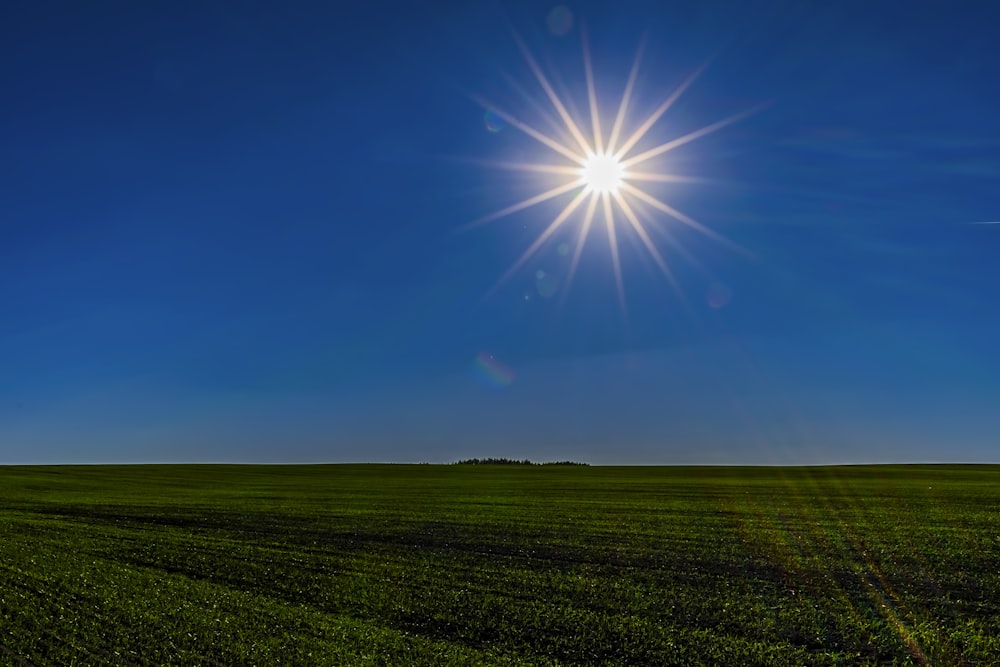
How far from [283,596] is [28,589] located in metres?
7.19

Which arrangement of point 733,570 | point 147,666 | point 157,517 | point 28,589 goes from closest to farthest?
point 147,666 < point 28,589 < point 733,570 < point 157,517

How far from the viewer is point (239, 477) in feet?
268

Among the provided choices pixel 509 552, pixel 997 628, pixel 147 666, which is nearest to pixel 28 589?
pixel 147 666

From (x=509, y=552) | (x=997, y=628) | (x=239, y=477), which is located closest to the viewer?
(x=997, y=628)

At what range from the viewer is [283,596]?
65.2ft

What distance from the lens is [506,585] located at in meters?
21.2

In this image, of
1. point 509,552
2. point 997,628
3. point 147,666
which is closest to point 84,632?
point 147,666

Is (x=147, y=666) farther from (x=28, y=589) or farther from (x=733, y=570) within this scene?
(x=733, y=570)

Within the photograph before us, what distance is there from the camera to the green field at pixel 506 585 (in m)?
15.3

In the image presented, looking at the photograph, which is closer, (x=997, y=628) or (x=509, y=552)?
(x=997, y=628)

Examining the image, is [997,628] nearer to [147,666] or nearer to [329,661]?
[329,661]

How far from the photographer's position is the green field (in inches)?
602

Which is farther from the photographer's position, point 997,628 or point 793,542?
point 793,542

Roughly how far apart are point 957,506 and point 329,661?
1574 inches
